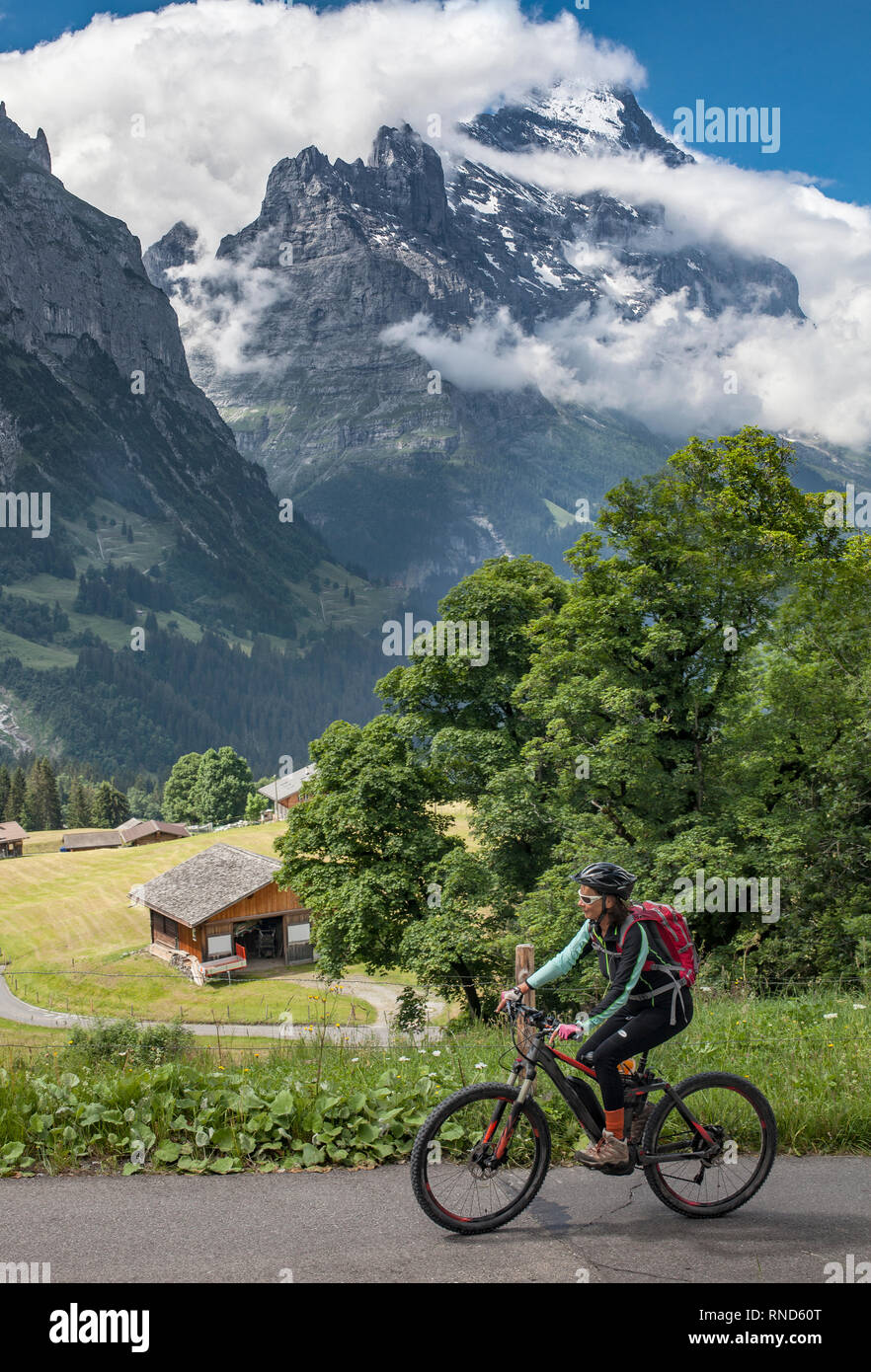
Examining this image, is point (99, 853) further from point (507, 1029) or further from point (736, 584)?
point (507, 1029)

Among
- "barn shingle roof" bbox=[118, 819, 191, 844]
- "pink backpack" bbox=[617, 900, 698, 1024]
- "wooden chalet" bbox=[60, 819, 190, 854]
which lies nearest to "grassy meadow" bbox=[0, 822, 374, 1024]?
"pink backpack" bbox=[617, 900, 698, 1024]

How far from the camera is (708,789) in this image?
974 inches

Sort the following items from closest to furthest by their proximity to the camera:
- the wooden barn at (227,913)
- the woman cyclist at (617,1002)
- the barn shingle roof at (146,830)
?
the woman cyclist at (617,1002) < the wooden barn at (227,913) < the barn shingle roof at (146,830)

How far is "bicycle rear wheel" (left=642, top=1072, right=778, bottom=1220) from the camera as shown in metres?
6.32

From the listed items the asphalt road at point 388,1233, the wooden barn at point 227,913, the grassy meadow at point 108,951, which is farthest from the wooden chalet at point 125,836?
the asphalt road at point 388,1233

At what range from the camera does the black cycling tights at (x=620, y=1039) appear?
6129mm

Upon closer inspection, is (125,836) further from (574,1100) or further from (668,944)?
(668,944)

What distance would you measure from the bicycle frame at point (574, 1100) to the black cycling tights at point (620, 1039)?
0.10 metres

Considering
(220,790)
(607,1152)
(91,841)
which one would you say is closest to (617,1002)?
(607,1152)

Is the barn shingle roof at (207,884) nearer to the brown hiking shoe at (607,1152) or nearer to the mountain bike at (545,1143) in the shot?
the mountain bike at (545,1143)

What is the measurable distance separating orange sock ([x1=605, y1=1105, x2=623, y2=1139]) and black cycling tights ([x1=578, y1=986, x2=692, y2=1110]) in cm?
3

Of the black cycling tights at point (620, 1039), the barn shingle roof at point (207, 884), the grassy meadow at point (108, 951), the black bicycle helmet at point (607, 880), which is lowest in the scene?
the grassy meadow at point (108, 951)

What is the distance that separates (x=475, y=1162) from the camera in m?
6.18
